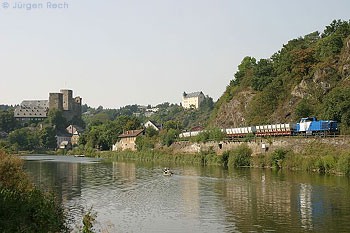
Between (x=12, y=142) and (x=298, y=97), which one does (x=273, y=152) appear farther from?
(x=12, y=142)

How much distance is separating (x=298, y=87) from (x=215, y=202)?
199 feet

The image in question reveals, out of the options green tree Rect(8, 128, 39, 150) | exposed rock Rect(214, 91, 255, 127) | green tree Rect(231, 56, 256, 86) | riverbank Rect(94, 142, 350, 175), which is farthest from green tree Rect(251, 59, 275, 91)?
green tree Rect(8, 128, 39, 150)

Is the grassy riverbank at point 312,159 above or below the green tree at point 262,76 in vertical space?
below

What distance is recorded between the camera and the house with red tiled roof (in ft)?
456

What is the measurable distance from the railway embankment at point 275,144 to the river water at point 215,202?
746 cm

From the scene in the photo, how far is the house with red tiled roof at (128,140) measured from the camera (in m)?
139

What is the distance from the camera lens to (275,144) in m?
72.8

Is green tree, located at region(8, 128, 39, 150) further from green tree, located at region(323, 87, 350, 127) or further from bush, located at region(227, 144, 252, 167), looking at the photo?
green tree, located at region(323, 87, 350, 127)

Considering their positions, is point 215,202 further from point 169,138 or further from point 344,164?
point 169,138

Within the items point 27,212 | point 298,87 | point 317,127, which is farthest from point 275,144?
point 27,212

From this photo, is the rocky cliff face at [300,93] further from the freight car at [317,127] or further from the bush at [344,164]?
the bush at [344,164]

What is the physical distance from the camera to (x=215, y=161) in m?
84.6

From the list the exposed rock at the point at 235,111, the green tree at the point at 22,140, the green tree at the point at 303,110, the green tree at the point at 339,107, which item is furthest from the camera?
the green tree at the point at 22,140

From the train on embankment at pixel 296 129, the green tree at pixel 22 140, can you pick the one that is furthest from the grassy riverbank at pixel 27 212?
the green tree at pixel 22 140
